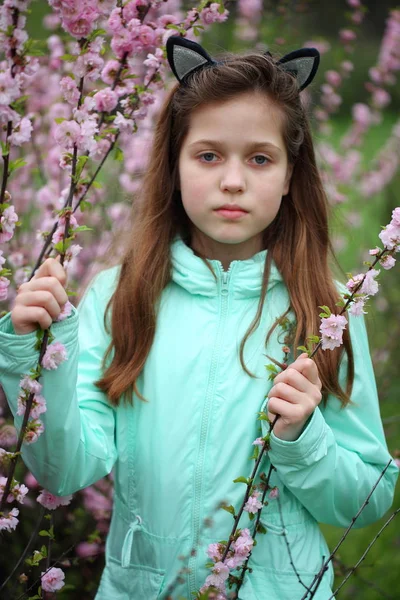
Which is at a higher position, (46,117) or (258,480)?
(46,117)

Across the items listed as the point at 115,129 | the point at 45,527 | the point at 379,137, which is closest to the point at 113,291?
the point at 115,129

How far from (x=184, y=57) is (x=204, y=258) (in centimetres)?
53

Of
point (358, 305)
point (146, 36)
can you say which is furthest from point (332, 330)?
point (146, 36)

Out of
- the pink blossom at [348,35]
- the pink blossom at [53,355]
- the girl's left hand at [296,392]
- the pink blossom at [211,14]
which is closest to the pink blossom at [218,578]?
the girl's left hand at [296,392]

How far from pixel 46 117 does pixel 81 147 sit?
86.4 inches

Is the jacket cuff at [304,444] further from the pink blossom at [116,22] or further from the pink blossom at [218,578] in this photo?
the pink blossom at [116,22]

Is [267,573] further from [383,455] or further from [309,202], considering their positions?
[309,202]

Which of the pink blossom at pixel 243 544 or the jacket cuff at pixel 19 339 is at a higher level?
the jacket cuff at pixel 19 339

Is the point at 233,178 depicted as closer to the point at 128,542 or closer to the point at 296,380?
the point at 296,380

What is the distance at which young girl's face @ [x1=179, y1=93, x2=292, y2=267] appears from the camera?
1750 mm

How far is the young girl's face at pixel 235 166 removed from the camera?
5.74 ft

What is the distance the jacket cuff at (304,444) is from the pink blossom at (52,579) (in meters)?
0.57

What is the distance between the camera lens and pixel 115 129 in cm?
176

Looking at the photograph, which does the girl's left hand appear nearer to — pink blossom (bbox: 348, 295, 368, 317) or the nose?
pink blossom (bbox: 348, 295, 368, 317)
